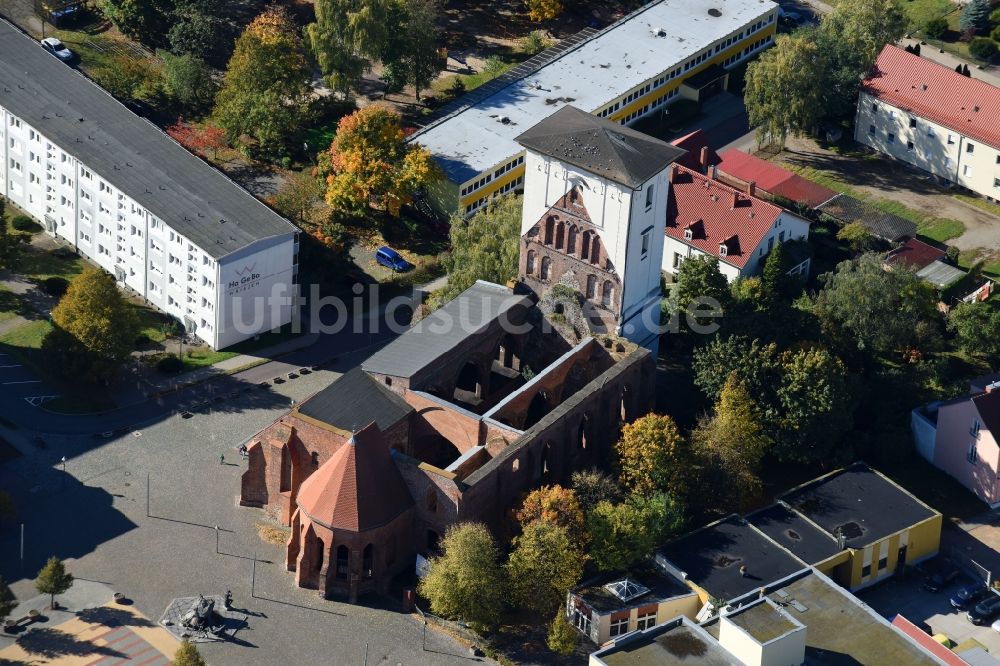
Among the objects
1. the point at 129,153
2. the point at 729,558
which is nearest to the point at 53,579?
the point at 729,558

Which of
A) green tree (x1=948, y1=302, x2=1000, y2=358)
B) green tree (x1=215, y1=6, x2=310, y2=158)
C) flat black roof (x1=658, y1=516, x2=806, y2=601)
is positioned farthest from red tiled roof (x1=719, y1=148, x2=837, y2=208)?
flat black roof (x1=658, y1=516, x2=806, y2=601)

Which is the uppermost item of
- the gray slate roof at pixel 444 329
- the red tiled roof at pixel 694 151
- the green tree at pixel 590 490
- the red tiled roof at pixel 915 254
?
the red tiled roof at pixel 694 151

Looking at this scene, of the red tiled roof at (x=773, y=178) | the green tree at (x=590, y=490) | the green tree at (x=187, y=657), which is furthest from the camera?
the red tiled roof at (x=773, y=178)

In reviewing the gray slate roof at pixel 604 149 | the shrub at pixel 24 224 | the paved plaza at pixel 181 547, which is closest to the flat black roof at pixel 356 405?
the paved plaza at pixel 181 547

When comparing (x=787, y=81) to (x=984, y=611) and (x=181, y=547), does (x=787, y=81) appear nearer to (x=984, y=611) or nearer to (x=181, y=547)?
(x=984, y=611)

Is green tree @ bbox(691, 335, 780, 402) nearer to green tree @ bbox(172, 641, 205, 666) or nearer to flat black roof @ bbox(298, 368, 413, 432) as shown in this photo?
flat black roof @ bbox(298, 368, 413, 432)

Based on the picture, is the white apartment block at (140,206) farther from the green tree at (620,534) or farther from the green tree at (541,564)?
the green tree at (620,534)
